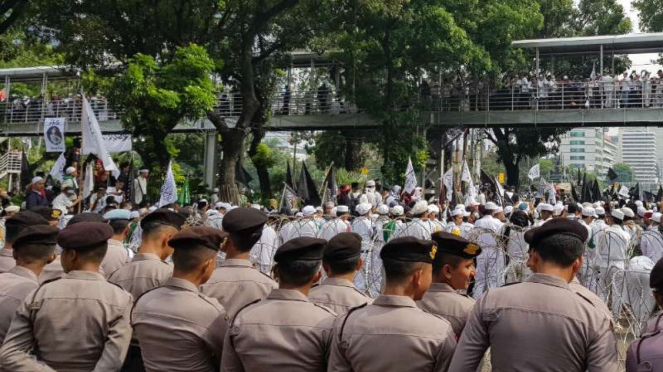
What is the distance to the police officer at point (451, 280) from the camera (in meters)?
4.14

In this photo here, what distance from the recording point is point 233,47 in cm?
2288

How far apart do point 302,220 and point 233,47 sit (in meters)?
10.8

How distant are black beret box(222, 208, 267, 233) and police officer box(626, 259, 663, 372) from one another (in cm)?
237

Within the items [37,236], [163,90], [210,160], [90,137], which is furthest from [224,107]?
[37,236]

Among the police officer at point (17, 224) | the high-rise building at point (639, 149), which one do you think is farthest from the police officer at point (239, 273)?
the high-rise building at point (639, 149)

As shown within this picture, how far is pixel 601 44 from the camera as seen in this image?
26.8 meters

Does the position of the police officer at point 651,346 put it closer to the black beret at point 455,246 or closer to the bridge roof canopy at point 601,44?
the black beret at point 455,246

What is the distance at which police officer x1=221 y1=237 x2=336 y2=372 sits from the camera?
12.3 feet

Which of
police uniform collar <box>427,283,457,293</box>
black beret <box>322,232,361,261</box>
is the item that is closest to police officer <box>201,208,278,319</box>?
black beret <box>322,232,361,261</box>

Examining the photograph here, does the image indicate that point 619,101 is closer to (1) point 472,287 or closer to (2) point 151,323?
(1) point 472,287

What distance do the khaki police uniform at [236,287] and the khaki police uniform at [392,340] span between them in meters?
1.06

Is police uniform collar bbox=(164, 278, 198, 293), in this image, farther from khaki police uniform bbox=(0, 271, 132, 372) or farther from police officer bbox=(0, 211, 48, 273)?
police officer bbox=(0, 211, 48, 273)

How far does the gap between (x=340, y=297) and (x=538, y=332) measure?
1.28 meters

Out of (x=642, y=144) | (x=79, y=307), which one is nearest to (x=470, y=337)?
(x=79, y=307)
